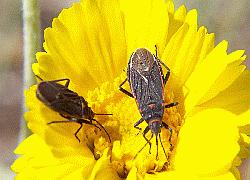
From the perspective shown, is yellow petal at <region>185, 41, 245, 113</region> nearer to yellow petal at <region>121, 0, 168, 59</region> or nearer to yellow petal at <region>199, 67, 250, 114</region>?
yellow petal at <region>199, 67, 250, 114</region>

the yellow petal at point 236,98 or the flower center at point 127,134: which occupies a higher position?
the yellow petal at point 236,98

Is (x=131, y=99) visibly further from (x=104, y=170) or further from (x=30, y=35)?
(x=30, y=35)

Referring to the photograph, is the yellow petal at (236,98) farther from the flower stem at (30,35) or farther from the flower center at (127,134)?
the flower stem at (30,35)

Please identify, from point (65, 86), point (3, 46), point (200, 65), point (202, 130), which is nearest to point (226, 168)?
point (202, 130)

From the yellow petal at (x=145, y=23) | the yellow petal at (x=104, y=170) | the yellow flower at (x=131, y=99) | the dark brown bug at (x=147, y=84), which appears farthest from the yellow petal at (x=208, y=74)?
the yellow petal at (x=104, y=170)

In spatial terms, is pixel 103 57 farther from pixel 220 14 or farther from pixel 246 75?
pixel 220 14

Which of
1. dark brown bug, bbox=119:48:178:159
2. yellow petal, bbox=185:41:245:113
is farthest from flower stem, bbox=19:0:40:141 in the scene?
yellow petal, bbox=185:41:245:113
